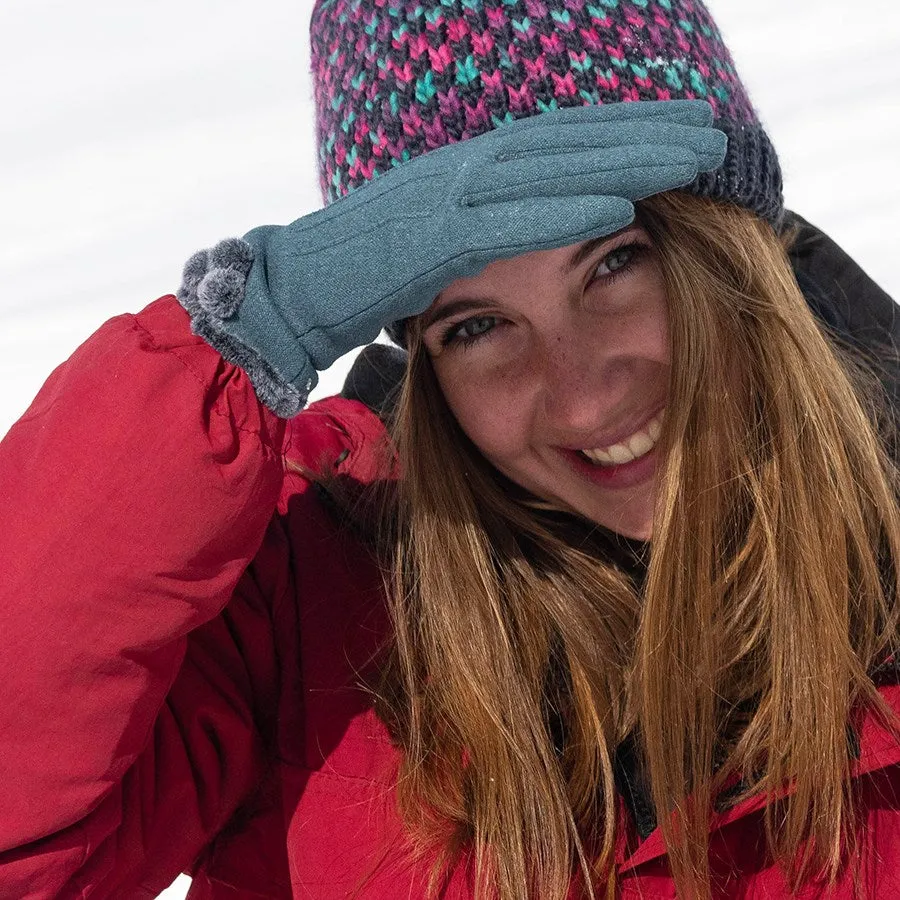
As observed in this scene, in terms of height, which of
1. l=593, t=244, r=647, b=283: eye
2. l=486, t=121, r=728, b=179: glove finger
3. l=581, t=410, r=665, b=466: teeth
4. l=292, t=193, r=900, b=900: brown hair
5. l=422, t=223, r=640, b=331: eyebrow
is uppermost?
l=486, t=121, r=728, b=179: glove finger

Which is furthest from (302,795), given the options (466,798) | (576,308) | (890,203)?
(890,203)

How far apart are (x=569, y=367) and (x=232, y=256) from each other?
1.51 feet

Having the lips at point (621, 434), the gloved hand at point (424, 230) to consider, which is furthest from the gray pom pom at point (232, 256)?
the lips at point (621, 434)

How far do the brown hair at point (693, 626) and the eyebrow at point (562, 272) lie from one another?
34 millimetres

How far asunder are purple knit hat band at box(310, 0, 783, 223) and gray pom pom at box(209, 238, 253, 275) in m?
0.22

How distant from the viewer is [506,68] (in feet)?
4.60

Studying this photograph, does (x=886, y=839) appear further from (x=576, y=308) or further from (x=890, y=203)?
(x=890, y=203)

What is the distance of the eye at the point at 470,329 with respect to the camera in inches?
61.4

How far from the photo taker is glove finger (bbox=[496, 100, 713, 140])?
1.32m

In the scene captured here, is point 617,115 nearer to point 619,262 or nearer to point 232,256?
point 619,262

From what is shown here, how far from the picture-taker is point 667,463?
158 centimetres

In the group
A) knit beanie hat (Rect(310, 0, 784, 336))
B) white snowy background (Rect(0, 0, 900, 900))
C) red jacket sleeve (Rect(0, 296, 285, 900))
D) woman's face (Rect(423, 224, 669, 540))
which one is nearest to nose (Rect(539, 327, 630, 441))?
woman's face (Rect(423, 224, 669, 540))

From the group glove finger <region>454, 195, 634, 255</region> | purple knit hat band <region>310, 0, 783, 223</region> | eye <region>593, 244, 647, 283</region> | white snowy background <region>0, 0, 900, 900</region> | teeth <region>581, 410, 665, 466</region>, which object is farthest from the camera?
white snowy background <region>0, 0, 900, 900</region>

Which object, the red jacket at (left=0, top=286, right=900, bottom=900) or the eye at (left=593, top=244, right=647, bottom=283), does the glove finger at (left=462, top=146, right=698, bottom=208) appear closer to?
the eye at (left=593, top=244, right=647, bottom=283)
